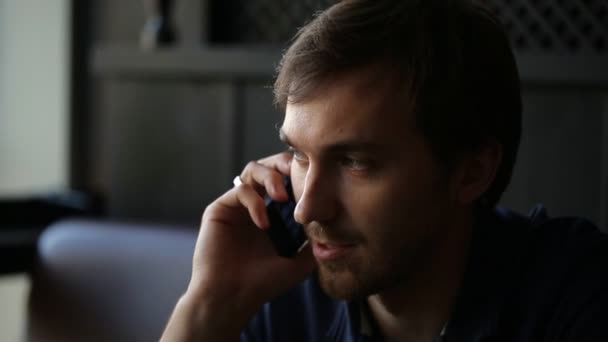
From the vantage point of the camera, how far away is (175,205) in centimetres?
227

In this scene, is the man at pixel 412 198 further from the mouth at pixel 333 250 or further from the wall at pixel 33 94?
the wall at pixel 33 94

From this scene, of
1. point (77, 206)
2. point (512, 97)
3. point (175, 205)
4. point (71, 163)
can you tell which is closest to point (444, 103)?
point (512, 97)

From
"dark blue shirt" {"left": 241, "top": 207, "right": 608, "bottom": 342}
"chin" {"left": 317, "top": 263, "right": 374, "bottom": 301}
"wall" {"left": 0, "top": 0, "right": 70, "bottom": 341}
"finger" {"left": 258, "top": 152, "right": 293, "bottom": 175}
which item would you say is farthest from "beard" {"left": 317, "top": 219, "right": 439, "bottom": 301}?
"wall" {"left": 0, "top": 0, "right": 70, "bottom": 341}

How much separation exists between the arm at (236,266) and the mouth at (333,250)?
6.2 inches

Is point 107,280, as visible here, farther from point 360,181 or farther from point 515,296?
point 515,296

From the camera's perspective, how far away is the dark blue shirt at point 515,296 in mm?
1132

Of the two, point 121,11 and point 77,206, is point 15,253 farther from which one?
point 121,11

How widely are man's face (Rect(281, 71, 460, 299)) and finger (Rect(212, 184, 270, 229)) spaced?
0.14 m

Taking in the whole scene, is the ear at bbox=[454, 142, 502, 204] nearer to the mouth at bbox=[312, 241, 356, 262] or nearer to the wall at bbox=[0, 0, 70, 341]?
the mouth at bbox=[312, 241, 356, 262]

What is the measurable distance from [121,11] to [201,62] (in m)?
0.49

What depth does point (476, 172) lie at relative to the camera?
1.27m

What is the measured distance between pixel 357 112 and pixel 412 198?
0.16 meters

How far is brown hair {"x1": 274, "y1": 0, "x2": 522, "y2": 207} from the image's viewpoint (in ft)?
3.78

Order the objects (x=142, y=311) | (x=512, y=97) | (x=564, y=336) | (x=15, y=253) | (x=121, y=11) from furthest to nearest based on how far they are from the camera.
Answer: (x=121, y=11)
(x=15, y=253)
(x=142, y=311)
(x=512, y=97)
(x=564, y=336)
